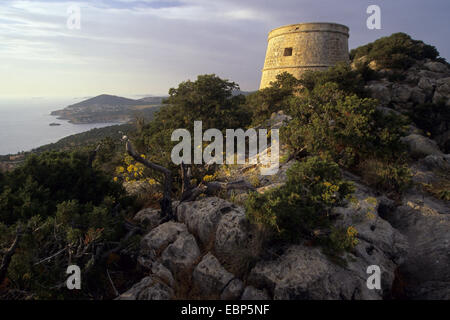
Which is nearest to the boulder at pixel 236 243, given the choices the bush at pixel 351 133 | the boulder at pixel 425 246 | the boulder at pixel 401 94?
the boulder at pixel 425 246

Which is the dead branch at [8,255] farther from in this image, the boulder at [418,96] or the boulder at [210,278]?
the boulder at [418,96]

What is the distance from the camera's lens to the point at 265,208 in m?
4.59

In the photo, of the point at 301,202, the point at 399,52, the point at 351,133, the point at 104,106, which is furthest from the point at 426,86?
the point at 104,106

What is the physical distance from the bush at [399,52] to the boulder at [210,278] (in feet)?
73.0

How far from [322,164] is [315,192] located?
0.70 metres

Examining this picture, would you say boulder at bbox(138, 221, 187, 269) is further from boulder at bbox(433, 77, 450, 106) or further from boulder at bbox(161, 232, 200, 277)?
boulder at bbox(433, 77, 450, 106)

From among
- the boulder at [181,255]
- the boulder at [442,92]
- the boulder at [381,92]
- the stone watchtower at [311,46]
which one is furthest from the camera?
the stone watchtower at [311,46]

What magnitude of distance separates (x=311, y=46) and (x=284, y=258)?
19698mm

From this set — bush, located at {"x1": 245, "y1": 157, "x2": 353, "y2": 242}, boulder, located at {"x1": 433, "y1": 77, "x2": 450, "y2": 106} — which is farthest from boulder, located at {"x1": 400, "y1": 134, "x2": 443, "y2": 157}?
bush, located at {"x1": 245, "y1": 157, "x2": 353, "y2": 242}

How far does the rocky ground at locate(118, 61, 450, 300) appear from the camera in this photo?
3908mm

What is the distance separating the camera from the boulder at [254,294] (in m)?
3.83

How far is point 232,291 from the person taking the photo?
3.92m
